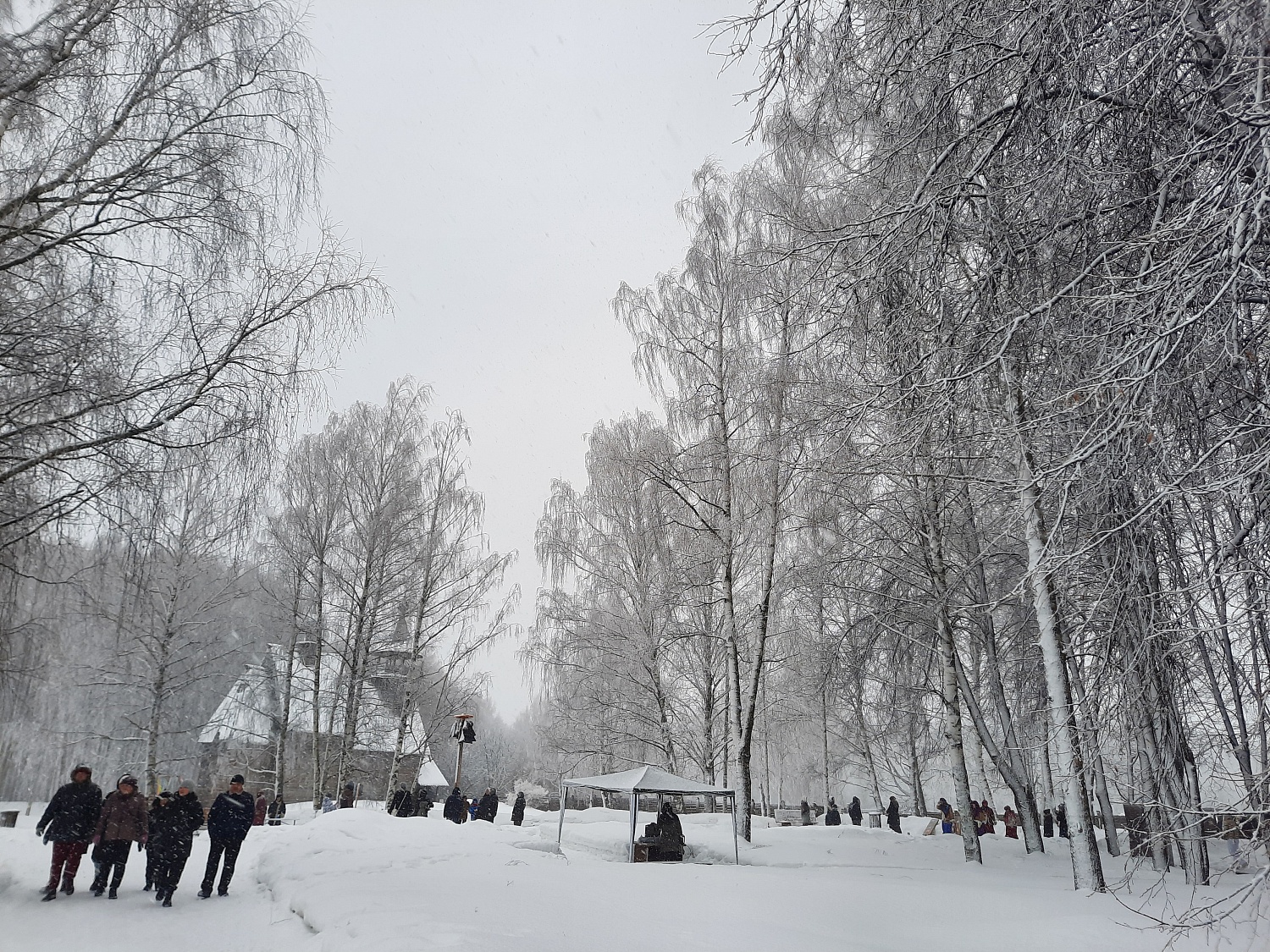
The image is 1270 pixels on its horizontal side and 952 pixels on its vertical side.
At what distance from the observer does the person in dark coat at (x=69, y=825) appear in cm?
843

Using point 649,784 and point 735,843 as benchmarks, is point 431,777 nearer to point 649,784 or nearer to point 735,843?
point 649,784

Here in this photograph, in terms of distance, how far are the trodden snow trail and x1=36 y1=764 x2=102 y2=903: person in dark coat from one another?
0.78 ft

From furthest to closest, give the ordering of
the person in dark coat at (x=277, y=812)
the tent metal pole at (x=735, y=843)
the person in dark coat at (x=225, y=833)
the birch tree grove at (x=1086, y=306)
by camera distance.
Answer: the person in dark coat at (x=277, y=812)
the tent metal pole at (x=735, y=843)
the person in dark coat at (x=225, y=833)
the birch tree grove at (x=1086, y=306)

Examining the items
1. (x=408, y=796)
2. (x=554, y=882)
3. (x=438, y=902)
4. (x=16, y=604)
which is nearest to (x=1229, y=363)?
(x=438, y=902)

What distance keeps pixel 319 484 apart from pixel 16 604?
12.0 meters

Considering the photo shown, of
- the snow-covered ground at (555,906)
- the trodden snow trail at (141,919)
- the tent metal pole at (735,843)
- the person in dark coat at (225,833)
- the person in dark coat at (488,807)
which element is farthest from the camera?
the person in dark coat at (488,807)

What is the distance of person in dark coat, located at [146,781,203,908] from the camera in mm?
8461

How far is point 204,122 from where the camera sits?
661 centimetres

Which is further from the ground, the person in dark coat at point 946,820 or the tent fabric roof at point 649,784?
the tent fabric roof at point 649,784

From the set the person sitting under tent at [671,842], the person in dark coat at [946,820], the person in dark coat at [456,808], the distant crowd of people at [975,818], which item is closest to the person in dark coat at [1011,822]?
the distant crowd of people at [975,818]

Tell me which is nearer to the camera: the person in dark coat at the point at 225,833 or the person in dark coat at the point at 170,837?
the person in dark coat at the point at 170,837

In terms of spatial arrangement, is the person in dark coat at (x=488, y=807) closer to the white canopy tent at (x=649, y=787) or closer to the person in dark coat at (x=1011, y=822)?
the white canopy tent at (x=649, y=787)

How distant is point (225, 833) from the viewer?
9.14 metres

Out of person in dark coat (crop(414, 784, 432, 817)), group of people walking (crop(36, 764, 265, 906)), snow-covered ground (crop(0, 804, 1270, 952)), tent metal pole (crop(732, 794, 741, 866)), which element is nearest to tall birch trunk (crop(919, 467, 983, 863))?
snow-covered ground (crop(0, 804, 1270, 952))
